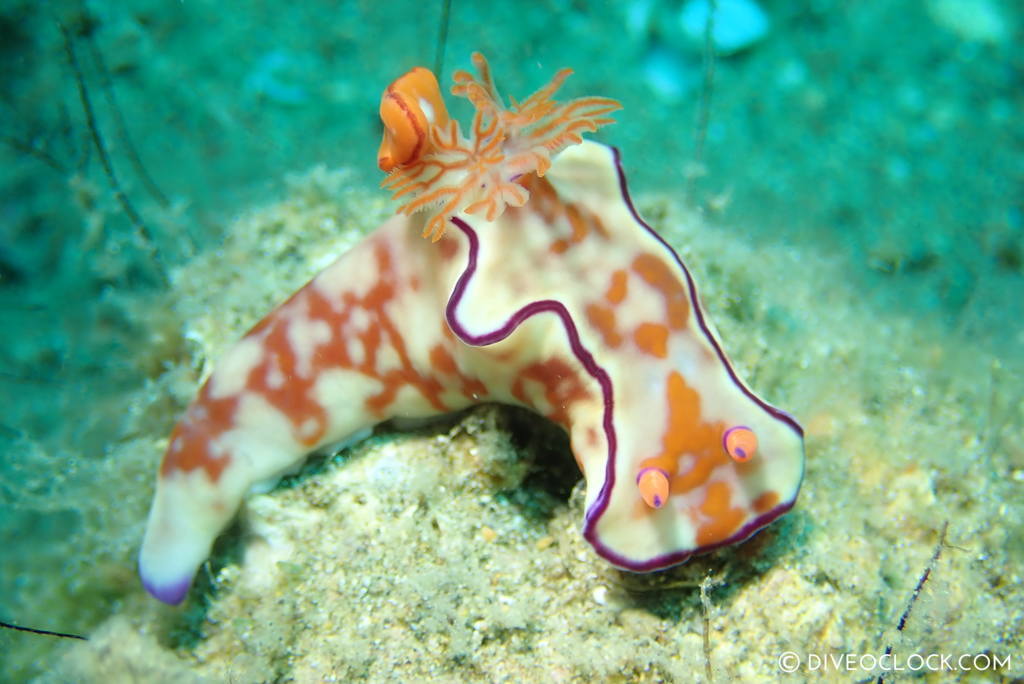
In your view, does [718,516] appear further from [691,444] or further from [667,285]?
[667,285]

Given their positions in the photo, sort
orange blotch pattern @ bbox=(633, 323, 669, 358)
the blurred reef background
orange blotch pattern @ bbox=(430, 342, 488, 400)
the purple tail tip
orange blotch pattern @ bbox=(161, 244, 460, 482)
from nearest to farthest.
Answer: orange blotch pattern @ bbox=(633, 323, 669, 358), the blurred reef background, orange blotch pattern @ bbox=(430, 342, 488, 400), orange blotch pattern @ bbox=(161, 244, 460, 482), the purple tail tip

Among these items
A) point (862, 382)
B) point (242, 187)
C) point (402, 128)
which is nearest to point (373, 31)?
point (242, 187)

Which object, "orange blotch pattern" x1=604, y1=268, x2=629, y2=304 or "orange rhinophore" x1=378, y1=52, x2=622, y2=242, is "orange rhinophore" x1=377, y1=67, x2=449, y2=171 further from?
"orange blotch pattern" x1=604, y1=268, x2=629, y2=304

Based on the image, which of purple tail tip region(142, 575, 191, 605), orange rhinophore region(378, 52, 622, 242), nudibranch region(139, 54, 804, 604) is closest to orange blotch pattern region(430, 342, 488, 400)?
nudibranch region(139, 54, 804, 604)

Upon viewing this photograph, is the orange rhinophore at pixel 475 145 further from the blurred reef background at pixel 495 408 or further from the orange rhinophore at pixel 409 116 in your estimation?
the blurred reef background at pixel 495 408

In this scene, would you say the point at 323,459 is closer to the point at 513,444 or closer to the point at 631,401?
the point at 513,444

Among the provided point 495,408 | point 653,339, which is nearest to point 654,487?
point 653,339
